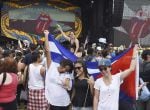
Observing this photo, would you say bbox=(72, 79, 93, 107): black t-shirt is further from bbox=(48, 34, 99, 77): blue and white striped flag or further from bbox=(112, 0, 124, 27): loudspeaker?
bbox=(112, 0, 124, 27): loudspeaker

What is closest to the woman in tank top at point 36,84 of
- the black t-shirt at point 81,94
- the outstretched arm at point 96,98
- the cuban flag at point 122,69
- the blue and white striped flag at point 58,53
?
the blue and white striped flag at point 58,53

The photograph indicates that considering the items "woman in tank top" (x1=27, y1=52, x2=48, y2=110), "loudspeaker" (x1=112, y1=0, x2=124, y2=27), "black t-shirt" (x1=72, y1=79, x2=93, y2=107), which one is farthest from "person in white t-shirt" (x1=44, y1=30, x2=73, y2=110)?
"loudspeaker" (x1=112, y1=0, x2=124, y2=27)

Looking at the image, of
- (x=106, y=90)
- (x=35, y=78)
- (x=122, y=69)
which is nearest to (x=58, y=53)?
(x=35, y=78)

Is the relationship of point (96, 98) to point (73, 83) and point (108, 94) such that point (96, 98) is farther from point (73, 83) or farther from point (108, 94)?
point (73, 83)

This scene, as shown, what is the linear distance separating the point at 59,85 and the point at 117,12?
33.8 feet

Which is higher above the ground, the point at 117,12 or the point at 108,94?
the point at 117,12

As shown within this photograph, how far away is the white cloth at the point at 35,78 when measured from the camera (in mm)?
9367

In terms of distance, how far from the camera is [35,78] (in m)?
9.48

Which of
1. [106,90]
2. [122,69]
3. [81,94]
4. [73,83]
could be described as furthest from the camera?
[122,69]

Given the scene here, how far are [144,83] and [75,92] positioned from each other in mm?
1592

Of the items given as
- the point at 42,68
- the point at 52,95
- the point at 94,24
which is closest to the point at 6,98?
the point at 52,95

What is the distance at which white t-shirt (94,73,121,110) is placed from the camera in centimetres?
702

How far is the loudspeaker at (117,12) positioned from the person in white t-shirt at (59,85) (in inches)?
388

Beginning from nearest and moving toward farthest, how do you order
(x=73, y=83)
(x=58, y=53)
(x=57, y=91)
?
1. (x=73, y=83)
2. (x=57, y=91)
3. (x=58, y=53)
